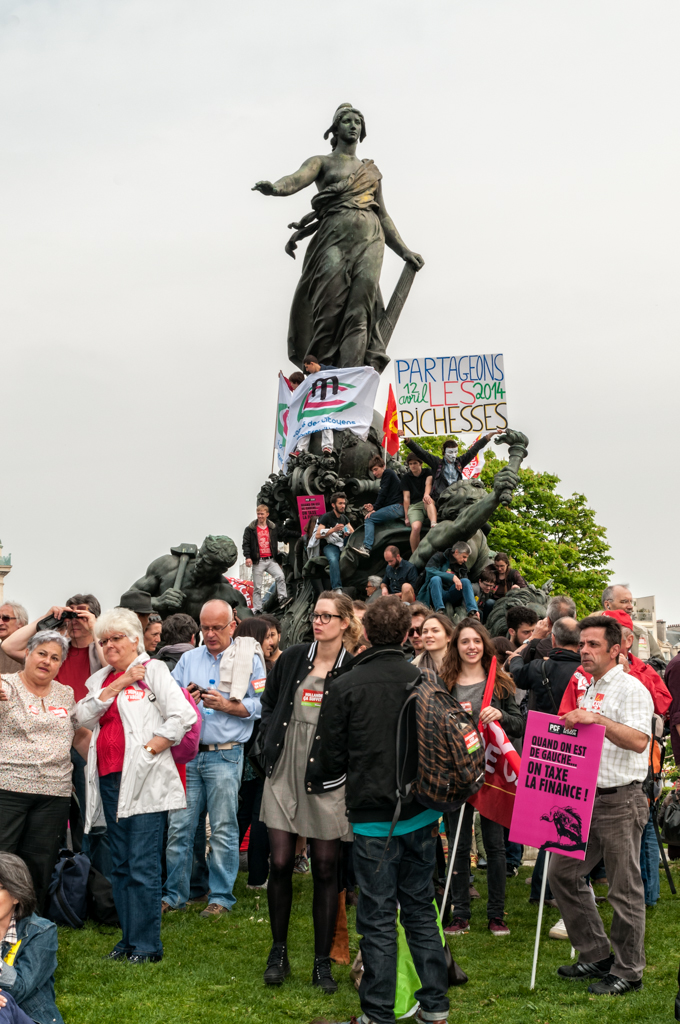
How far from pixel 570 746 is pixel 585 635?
629 millimetres

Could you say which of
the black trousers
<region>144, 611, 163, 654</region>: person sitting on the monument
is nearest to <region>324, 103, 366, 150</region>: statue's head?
<region>144, 611, 163, 654</region>: person sitting on the monument

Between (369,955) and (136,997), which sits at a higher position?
(369,955)

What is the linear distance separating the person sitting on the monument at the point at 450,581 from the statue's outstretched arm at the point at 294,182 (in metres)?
6.99

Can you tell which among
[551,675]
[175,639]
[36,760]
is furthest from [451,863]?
[175,639]

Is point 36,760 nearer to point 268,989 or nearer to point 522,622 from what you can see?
point 268,989

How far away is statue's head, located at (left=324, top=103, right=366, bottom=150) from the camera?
18328mm

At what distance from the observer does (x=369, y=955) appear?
16.8ft

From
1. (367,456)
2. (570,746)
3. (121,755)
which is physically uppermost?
(367,456)

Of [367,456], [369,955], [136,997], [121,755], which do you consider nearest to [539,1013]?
[369,955]

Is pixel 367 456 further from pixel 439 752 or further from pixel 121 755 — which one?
pixel 439 752

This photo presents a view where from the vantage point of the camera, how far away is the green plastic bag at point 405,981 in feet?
17.4

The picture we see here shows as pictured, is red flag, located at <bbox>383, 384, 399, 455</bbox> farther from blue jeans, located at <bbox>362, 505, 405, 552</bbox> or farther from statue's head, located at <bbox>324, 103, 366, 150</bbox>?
statue's head, located at <bbox>324, 103, 366, 150</bbox>

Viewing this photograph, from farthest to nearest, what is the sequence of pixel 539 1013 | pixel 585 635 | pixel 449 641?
pixel 449 641, pixel 585 635, pixel 539 1013

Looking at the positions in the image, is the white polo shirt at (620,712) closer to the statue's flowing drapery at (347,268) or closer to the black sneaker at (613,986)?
the black sneaker at (613,986)
